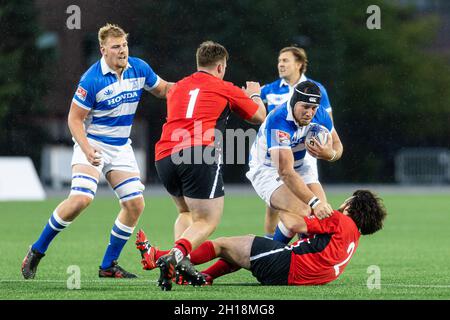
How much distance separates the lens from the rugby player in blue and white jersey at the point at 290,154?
9141 mm

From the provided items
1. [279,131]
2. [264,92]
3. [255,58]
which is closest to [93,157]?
[279,131]

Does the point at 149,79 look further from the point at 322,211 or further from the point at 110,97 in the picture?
the point at 322,211

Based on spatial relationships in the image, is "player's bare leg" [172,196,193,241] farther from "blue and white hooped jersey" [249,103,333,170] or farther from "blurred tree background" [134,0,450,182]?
"blurred tree background" [134,0,450,182]

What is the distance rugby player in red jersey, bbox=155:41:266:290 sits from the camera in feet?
28.2

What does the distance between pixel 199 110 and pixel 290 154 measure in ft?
3.25

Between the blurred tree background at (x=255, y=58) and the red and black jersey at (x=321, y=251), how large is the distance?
2736 centimetres

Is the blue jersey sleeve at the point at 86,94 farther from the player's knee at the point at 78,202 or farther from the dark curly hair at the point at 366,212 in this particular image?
the dark curly hair at the point at 366,212

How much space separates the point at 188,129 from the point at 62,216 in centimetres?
180

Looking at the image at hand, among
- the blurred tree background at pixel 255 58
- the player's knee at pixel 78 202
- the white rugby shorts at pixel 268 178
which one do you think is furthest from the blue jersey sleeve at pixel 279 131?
the blurred tree background at pixel 255 58

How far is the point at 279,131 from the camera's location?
9273 mm

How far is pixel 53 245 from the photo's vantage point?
Result: 1402 cm
